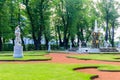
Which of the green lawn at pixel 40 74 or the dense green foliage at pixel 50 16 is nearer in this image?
the green lawn at pixel 40 74

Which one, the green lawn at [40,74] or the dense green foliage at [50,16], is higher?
the dense green foliage at [50,16]

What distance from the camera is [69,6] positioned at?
246 ft

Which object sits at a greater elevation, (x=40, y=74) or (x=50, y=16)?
(x=50, y=16)

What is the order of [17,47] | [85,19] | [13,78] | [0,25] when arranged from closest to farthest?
[13,78]
[17,47]
[0,25]
[85,19]

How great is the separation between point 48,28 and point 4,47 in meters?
12.8

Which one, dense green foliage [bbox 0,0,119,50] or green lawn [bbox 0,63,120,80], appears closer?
green lawn [bbox 0,63,120,80]

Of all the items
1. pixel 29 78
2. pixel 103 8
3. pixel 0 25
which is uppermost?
pixel 103 8

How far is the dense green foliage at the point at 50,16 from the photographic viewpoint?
6716 centimetres

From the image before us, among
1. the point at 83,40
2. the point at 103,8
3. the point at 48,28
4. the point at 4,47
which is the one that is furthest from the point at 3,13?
the point at 83,40

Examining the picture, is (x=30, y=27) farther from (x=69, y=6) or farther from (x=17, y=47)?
(x=17, y=47)

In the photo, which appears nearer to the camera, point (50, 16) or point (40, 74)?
point (40, 74)

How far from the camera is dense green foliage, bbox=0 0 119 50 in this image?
6716 cm

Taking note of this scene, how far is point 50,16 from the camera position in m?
76.2

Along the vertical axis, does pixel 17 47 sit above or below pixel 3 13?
below
